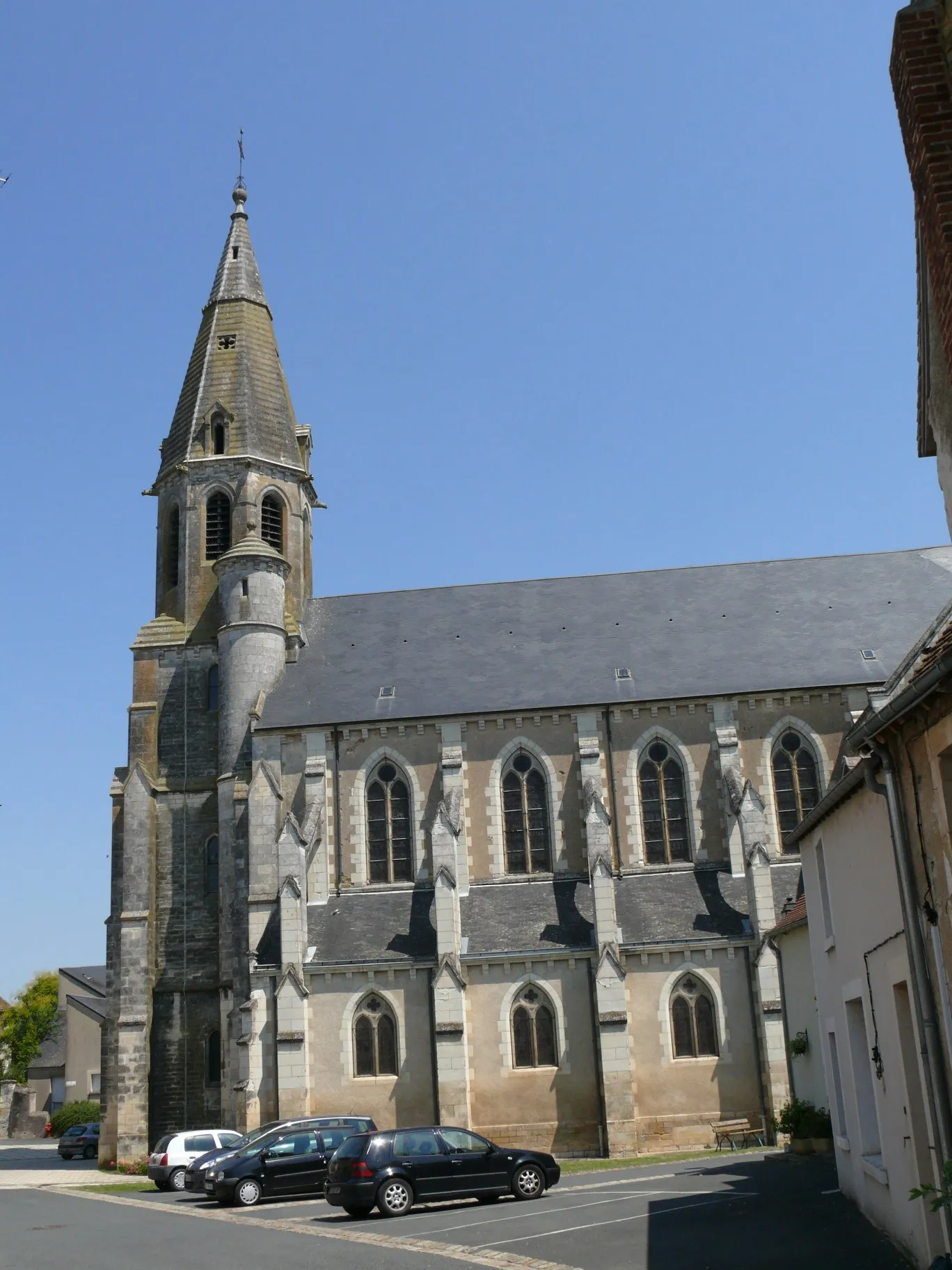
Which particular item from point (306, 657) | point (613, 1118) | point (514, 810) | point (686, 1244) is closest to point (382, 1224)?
point (686, 1244)

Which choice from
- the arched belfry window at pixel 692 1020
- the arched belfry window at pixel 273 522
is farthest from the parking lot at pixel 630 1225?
the arched belfry window at pixel 273 522

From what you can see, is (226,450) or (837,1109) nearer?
(837,1109)

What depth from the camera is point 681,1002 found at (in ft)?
92.8

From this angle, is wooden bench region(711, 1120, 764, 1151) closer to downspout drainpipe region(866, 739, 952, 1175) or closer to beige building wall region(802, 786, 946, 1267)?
beige building wall region(802, 786, 946, 1267)

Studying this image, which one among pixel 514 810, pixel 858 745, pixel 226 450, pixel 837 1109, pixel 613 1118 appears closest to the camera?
pixel 858 745

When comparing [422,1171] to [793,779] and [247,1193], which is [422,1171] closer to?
[247,1193]

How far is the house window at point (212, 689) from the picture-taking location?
113ft

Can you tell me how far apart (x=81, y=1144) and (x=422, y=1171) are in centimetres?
2514

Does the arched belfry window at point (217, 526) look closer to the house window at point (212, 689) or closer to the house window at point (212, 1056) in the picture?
the house window at point (212, 689)

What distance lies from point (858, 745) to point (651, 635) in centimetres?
2376

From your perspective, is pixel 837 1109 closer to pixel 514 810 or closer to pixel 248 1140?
pixel 248 1140

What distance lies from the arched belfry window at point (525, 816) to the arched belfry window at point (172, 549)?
1215cm

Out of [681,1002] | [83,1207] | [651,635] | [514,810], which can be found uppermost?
[651,635]

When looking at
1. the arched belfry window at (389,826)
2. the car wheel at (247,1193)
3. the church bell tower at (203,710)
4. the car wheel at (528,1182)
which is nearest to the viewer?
the car wheel at (528,1182)
